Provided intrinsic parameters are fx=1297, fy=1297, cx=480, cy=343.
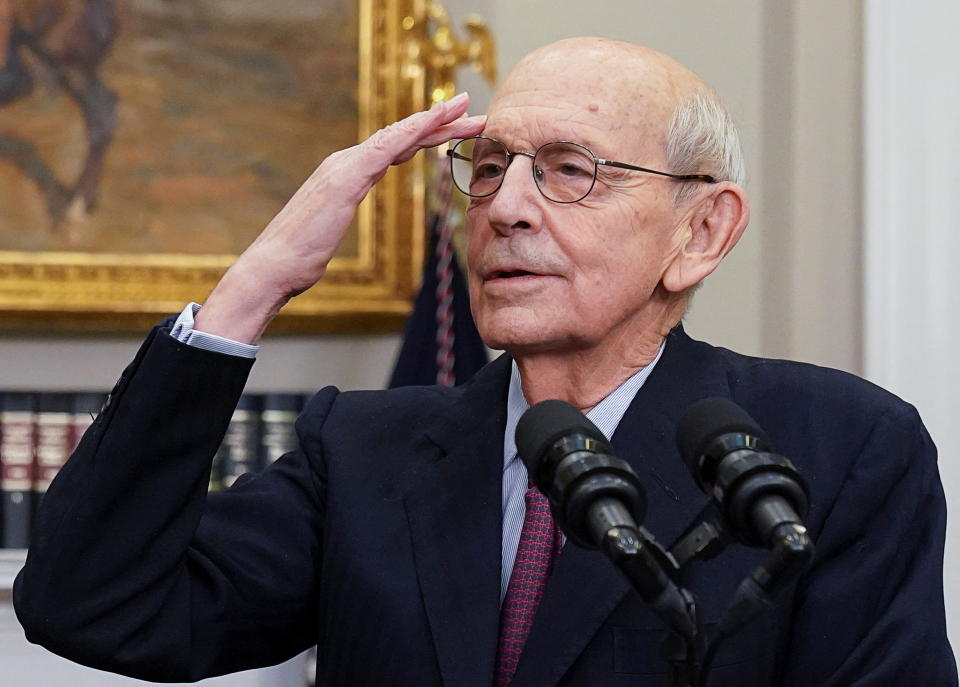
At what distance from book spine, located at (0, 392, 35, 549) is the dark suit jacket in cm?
219

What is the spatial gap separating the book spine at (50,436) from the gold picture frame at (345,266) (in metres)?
0.40

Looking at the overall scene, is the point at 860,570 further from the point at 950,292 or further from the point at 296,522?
the point at 950,292

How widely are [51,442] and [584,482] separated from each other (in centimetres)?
307

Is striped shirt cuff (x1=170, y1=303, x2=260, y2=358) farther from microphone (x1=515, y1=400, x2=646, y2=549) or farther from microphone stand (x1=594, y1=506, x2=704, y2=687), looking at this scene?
microphone stand (x1=594, y1=506, x2=704, y2=687)

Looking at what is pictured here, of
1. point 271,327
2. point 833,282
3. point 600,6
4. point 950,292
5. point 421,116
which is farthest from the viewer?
point 271,327

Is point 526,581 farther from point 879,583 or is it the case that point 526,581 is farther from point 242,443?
point 242,443

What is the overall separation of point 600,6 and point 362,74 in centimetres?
93

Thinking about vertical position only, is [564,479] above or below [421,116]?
below

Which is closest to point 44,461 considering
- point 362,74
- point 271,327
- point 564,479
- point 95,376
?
point 95,376

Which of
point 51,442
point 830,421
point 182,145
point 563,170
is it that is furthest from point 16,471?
point 830,421

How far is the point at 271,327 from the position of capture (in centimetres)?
435

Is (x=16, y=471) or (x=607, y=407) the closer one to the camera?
(x=607, y=407)

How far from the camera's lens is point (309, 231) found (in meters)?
1.82

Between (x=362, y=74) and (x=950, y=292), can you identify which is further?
(x=362, y=74)
